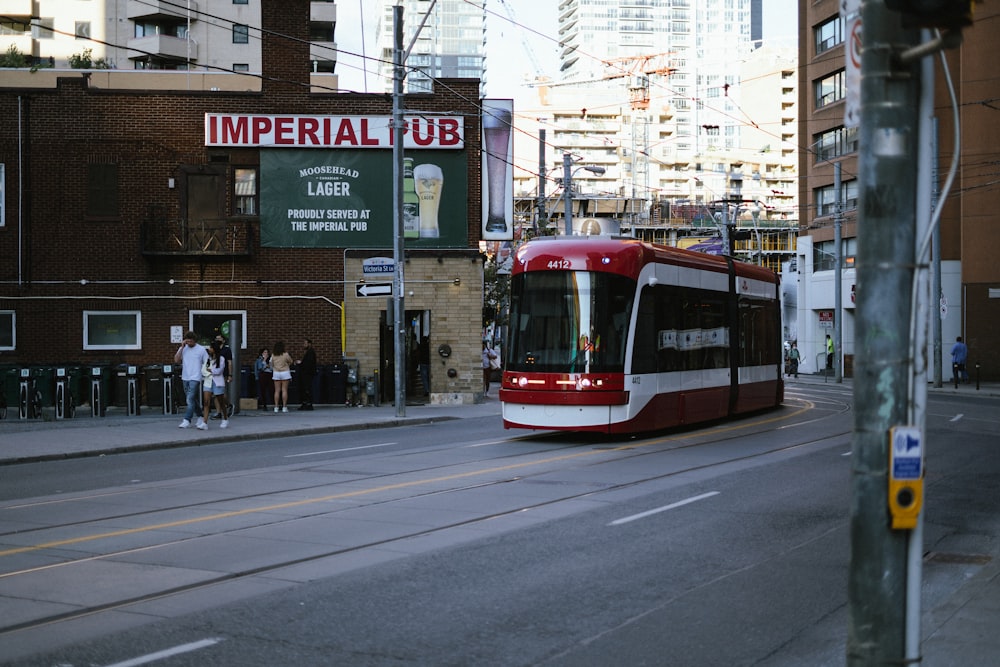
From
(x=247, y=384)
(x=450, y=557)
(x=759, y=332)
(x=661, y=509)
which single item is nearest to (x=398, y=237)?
(x=247, y=384)

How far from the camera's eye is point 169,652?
659 cm

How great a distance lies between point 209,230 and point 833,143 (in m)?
34.6

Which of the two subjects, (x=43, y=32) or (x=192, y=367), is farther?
(x=43, y=32)

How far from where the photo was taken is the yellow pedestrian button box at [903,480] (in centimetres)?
430

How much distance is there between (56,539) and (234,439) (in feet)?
38.3

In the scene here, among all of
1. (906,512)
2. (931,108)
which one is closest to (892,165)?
(931,108)

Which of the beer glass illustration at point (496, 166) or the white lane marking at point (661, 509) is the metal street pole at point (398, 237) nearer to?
the beer glass illustration at point (496, 166)

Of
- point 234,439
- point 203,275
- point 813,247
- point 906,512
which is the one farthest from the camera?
point 813,247

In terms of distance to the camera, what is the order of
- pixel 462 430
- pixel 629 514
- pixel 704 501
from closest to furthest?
pixel 629 514 → pixel 704 501 → pixel 462 430

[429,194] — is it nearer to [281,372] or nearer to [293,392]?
[293,392]

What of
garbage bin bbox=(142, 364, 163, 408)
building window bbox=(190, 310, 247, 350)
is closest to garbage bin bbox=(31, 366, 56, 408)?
garbage bin bbox=(142, 364, 163, 408)

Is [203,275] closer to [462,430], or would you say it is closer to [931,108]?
[462,430]

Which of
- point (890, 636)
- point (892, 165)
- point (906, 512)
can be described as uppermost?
point (892, 165)

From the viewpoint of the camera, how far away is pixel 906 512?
4297 millimetres
